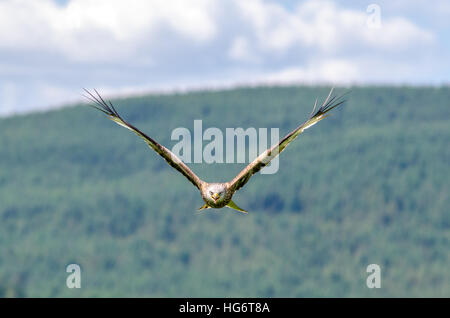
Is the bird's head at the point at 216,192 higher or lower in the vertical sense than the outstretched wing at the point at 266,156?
lower

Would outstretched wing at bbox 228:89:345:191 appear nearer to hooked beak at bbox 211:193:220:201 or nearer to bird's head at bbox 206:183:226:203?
bird's head at bbox 206:183:226:203

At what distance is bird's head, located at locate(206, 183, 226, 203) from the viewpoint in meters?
23.6

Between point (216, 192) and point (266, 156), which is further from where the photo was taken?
point (266, 156)

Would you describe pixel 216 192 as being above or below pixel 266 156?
below

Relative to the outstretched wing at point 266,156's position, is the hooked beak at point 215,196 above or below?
below

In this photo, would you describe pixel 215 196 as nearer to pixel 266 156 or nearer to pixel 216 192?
pixel 216 192

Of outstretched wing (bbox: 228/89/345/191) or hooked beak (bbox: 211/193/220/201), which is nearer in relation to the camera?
hooked beak (bbox: 211/193/220/201)

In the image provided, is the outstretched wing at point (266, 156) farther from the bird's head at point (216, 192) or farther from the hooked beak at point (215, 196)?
the hooked beak at point (215, 196)

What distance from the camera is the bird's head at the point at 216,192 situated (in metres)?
23.6

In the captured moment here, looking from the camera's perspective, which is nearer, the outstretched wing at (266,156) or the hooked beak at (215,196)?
the hooked beak at (215,196)

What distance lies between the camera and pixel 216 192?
2367 centimetres

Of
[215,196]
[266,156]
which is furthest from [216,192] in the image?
[266,156]
